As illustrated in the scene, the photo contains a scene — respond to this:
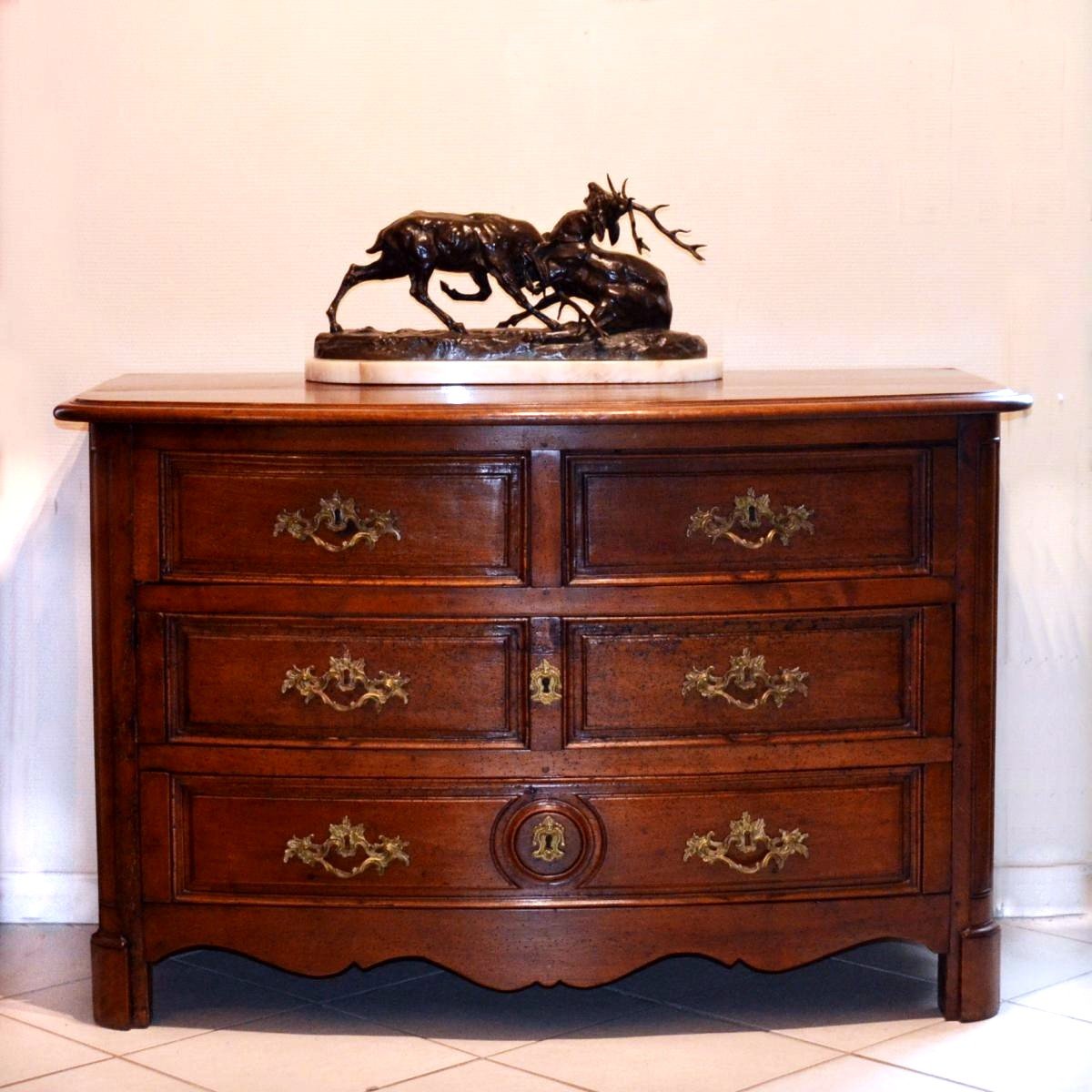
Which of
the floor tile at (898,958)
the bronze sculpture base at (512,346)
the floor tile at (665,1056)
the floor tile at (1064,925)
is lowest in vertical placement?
the floor tile at (1064,925)

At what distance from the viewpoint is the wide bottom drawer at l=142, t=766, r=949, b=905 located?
2084mm

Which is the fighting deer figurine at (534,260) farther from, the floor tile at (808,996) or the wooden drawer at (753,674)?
the floor tile at (808,996)

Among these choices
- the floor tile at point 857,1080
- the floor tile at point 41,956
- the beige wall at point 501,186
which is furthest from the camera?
the beige wall at point 501,186

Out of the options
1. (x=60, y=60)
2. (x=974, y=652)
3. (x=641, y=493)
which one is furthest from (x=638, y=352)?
(x=60, y=60)

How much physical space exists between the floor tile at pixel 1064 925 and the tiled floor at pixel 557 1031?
0.09 meters

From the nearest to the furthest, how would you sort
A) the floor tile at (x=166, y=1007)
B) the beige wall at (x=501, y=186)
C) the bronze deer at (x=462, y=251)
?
the floor tile at (x=166, y=1007)
the bronze deer at (x=462, y=251)
the beige wall at (x=501, y=186)

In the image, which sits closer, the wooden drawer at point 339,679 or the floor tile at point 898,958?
the wooden drawer at point 339,679

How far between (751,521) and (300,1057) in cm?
86

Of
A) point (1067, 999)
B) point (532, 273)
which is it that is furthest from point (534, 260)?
point (1067, 999)

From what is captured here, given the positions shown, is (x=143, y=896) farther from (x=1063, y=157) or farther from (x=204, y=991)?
(x=1063, y=157)

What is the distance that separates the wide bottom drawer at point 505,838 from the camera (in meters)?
2.08

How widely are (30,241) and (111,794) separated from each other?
0.95 m

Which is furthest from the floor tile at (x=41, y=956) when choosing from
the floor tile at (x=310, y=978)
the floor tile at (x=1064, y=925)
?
the floor tile at (x=1064, y=925)

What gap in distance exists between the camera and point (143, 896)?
214 centimetres
